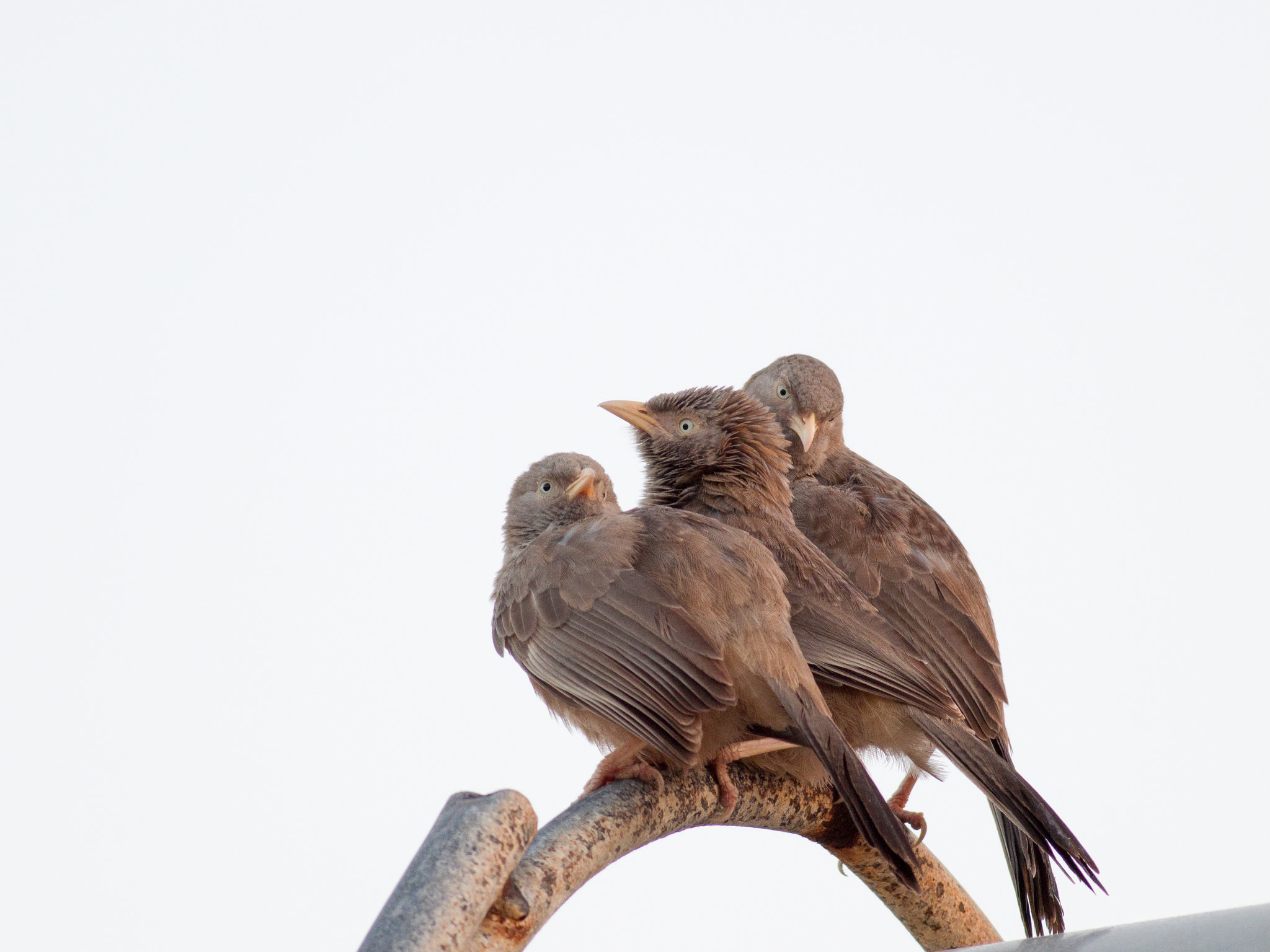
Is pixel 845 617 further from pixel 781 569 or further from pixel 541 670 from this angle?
pixel 541 670

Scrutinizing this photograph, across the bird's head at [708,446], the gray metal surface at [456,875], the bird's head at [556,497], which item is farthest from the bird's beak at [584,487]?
the gray metal surface at [456,875]

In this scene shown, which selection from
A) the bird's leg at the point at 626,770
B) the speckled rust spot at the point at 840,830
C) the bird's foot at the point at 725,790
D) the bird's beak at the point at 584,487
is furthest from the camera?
the bird's beak at the point at 584,487

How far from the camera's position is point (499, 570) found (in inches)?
168

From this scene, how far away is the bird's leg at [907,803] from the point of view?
15.5ft

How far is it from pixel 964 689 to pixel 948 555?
0.61m

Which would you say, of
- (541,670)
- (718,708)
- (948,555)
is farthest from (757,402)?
(718,708)

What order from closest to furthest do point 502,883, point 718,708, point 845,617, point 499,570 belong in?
1. point 502,883
2. point 718,708
3. point 845,617
4. point 499,570

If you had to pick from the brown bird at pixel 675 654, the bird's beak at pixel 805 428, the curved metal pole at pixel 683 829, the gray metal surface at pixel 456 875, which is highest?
the bird's beak at pixel 805 428

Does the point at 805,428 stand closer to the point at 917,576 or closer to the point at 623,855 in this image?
the point at 917,576

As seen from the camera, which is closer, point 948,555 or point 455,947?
point 455,947

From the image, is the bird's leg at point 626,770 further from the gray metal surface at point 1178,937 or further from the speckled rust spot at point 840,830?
the gray metal surface at point 1178,937

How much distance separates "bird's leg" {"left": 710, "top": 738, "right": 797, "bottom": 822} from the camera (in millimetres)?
3127

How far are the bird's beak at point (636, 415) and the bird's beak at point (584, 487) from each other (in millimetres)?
299

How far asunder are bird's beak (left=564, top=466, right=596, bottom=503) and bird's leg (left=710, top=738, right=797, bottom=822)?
1.18 m
